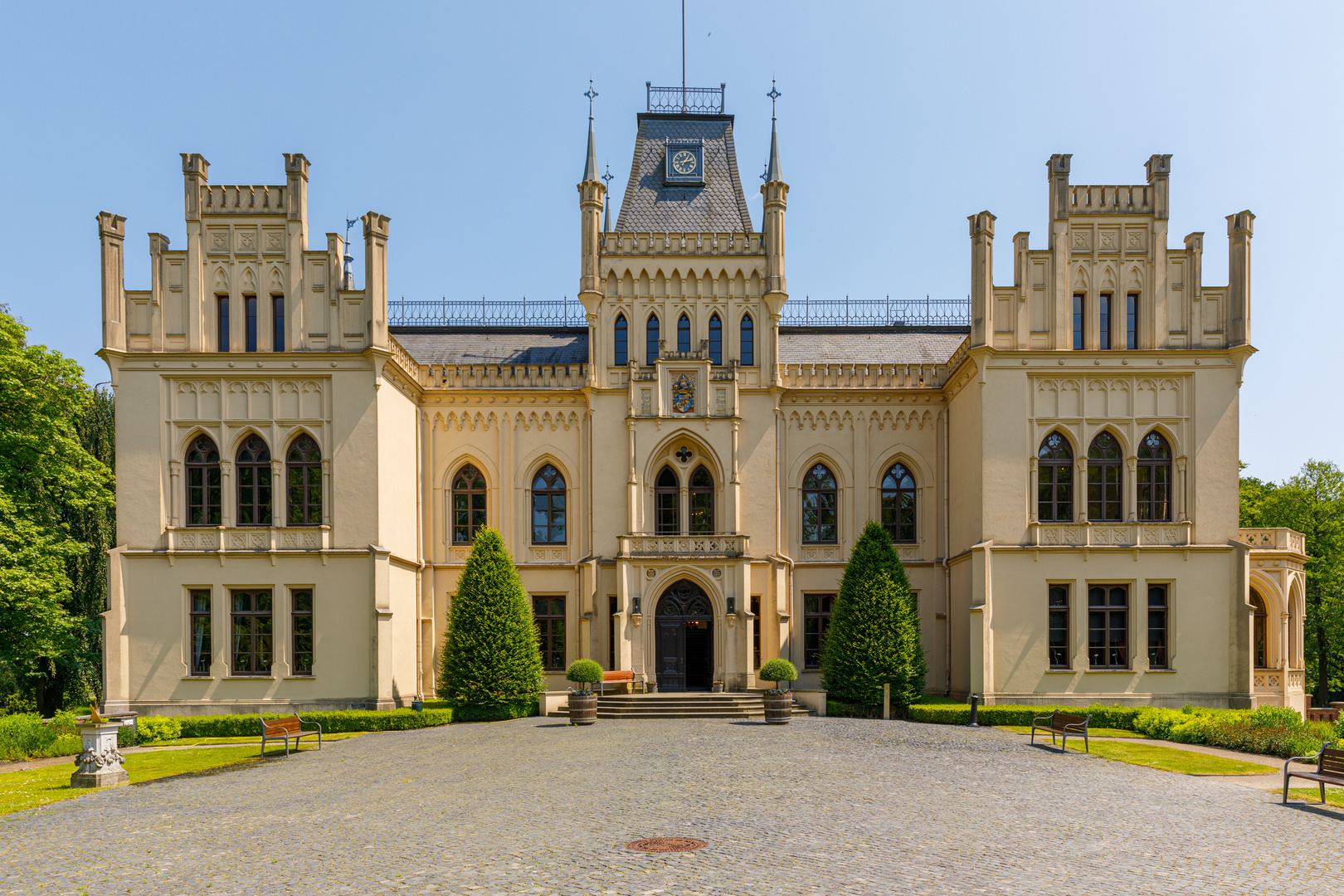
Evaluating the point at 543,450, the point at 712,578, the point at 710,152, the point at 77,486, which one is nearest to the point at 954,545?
the point at 712,578

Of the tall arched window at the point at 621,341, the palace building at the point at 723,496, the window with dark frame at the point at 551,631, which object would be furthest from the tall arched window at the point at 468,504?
the tall arched window at the point at 621,341

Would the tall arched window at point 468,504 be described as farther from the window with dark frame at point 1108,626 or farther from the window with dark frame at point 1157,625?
the window with dark frame at point 1157,625

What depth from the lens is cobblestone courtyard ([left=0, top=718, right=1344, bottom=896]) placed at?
1166 cm

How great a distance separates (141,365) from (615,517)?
15.7 meters

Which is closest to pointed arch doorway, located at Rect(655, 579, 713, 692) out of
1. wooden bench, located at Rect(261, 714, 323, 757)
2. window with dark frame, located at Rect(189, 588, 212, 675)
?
wooden bench, located at Rect(261, 714, 323, 757)

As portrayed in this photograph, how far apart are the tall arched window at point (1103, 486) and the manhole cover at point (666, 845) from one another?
2206 centimetres

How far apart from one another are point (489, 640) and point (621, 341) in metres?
11.6

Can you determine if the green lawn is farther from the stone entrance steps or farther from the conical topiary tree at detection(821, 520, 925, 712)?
the conical topiary tree at detection(821, 520, 925, 712)

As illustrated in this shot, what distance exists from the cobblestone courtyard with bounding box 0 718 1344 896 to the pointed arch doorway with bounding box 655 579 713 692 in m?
11.5

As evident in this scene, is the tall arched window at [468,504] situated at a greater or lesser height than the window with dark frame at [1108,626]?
greater

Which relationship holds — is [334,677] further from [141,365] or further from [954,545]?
[954,545]

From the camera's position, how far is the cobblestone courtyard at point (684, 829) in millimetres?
11664

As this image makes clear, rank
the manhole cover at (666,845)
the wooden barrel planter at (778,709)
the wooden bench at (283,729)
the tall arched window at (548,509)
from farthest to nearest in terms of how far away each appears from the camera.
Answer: the tall arched window at (548,509), the wooden barrel planter at (778,709), the wooden bench at (283,729), the manhole cover at (666,845)

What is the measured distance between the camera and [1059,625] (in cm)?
3084
